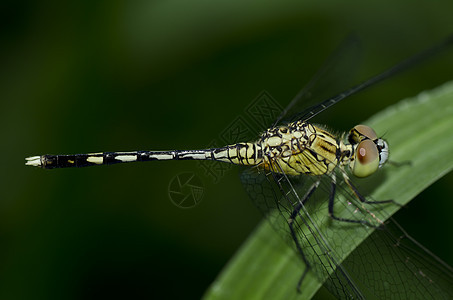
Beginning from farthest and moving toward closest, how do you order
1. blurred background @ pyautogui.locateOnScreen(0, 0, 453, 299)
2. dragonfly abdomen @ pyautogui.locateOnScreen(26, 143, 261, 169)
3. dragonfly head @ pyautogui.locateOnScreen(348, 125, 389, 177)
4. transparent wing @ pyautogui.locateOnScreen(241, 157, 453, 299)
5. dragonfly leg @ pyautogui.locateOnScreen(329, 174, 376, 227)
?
dragonfly abdomen @ pyautogui.locateOnScreen(26, 143, 261, 169), blurred background @ pyautogui.locateOnScreen(0, 0, 453, 299), dragonfly head @ pyautogui.locateOnScreen(348, 125, 389, 177), dragonfly leg @ pyautogui.locateOnScreen(329, 174, 376, 227), transparent wing @ pyautogui.locateOnScreen(241, 157, 453, 299)

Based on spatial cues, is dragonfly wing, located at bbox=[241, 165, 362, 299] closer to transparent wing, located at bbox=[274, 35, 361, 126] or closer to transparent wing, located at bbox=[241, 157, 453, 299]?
transparent wing, located at bbox=[241, 157, 453, 299]

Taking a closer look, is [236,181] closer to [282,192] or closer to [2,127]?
[282,192]

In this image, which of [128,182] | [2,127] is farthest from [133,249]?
[2,127]

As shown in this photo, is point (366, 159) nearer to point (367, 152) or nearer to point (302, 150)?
point (367, 152)

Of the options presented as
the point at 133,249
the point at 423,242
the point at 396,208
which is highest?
the point at 133,249

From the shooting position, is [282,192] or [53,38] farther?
[53,38]

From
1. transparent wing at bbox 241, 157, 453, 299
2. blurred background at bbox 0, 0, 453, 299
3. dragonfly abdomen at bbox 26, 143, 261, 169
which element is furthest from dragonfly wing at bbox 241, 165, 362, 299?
blurred background at bbox 0, 0, 453, 299
